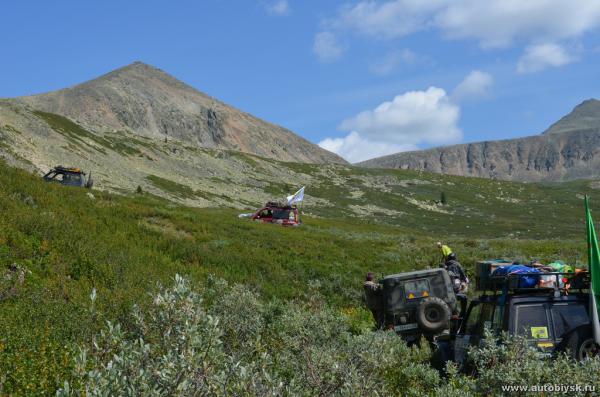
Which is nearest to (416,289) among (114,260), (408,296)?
(408,296)

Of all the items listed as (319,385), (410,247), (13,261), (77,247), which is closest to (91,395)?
(319,385)

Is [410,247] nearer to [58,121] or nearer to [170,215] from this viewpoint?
[170,215]

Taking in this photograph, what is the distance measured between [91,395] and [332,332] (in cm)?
601

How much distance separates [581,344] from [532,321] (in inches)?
27.3

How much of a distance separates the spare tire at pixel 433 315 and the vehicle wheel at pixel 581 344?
558 cm

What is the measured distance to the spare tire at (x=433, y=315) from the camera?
13.0 meters

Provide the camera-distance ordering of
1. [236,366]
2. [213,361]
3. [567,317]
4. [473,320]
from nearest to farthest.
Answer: [236,366] < [213,361] < [567,317] < [473,320]

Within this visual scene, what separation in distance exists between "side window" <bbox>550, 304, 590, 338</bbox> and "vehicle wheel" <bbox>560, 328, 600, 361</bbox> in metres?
0.22

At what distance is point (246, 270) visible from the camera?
20.6m

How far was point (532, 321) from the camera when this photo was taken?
7.77 meters

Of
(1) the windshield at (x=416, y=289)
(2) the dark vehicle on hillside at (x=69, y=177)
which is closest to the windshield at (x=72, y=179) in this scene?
(2) the dark vehicle on hillside at (x=69, y=177)

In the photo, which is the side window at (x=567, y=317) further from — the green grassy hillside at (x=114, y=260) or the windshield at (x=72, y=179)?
the windshield at (x=72, y=179)

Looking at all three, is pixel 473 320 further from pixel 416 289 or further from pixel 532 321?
pixel 416 289

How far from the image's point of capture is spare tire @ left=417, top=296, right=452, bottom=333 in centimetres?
1295
